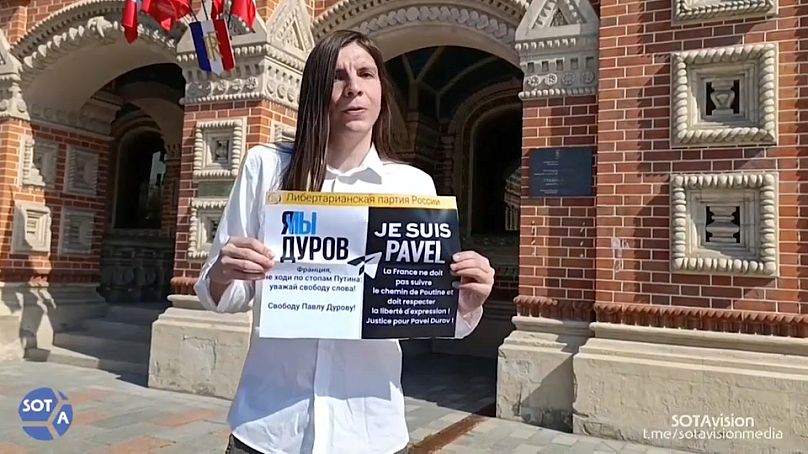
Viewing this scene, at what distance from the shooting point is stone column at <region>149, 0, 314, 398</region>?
5.80 m

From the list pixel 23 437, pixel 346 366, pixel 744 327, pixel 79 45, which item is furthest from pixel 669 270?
pixel 79 45

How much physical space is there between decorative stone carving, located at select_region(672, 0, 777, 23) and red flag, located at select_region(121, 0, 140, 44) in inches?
183

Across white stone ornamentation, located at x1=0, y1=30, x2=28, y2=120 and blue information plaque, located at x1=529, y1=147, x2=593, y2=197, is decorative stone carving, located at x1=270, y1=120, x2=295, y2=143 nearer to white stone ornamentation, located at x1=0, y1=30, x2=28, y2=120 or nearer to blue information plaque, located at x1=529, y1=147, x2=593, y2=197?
blue information plaque, located at x1=529, y1=147, x2=593, y2=197

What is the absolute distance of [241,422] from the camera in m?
1.41

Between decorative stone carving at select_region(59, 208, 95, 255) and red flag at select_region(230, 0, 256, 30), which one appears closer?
red flag at select_region(230, 0, 256, 30)

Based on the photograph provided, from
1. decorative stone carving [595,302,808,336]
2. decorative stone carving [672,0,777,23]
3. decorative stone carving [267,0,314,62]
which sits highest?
decorative stone carving [267,0,314,62]

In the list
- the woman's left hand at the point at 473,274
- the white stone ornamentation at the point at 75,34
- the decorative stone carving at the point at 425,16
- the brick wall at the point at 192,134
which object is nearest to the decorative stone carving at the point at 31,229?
the white stone ornamentation at the point at 75,34

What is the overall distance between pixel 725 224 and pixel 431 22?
Answer: 2.95m

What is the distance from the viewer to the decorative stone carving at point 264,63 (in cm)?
591

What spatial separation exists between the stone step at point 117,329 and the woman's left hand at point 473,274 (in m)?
7.05

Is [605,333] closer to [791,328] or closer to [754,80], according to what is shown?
[791,328]

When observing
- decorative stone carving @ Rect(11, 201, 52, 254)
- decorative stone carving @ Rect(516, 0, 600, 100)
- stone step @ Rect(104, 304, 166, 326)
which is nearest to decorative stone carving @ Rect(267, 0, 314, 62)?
decorative stone carving @ Rect(516, 0, 600, 100)

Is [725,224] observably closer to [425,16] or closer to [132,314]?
[425,16]

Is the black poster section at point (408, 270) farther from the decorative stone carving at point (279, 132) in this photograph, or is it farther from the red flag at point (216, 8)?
the red flag at point (216, 8)
